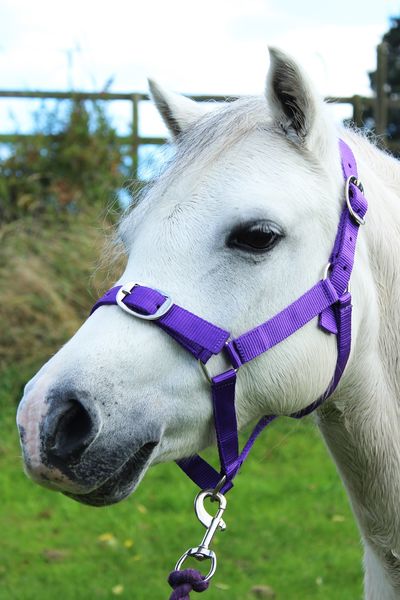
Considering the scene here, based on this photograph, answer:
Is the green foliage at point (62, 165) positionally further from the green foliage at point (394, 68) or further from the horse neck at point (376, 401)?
the green foliage at point (394, 68)

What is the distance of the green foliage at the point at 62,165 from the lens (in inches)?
329

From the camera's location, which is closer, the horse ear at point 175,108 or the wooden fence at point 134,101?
the horse ear at point 175,108

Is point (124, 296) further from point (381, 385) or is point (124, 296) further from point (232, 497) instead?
point (232, 497)

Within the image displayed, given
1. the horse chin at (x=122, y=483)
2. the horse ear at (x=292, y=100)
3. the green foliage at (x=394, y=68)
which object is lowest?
the green foliage at (x=394, y=68)

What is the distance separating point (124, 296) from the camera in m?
1.88

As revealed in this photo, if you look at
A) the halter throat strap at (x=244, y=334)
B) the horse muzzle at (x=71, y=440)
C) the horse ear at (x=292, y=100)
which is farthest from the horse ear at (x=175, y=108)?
the horse muzzle at (x=71, y=440)

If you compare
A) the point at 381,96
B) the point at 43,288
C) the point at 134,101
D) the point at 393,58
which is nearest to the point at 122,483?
the point at 43,288

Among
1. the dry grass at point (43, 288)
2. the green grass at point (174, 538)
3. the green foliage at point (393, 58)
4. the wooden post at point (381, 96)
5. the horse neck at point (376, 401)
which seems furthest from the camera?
the green foliage at point (393, 58)

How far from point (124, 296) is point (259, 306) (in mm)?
344

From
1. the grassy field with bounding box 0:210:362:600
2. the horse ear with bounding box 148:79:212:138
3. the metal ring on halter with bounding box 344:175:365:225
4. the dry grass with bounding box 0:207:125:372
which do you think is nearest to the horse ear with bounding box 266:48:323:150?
the metal ring on halter with bounding box 344:175:365:225

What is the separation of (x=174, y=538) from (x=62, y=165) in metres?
4.98

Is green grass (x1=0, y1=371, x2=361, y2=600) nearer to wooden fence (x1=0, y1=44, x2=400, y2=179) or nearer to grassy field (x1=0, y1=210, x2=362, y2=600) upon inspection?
grassy field (x1=0, y1=210, x2=362, y2=600)

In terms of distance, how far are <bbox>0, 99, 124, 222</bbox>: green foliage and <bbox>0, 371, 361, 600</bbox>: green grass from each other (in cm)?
304

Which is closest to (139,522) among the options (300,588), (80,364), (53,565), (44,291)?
(53,565)
